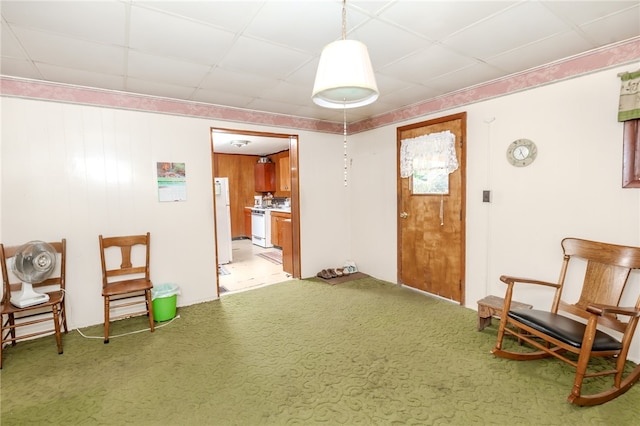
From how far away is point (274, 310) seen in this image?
342 cm

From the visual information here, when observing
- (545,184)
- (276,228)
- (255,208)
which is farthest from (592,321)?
(255,208)

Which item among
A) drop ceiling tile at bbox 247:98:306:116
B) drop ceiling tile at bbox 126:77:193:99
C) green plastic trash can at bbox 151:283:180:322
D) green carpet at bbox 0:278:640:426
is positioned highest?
drop ceiling tile at bbox 247:98:306:116

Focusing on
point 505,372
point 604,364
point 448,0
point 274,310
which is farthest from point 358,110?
point 604,364

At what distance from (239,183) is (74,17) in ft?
21.1

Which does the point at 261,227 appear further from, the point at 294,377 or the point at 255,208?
the point at 294,377

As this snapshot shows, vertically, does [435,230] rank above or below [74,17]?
below

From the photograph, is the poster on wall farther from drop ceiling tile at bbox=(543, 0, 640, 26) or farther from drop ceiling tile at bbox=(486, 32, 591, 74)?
drop ceiling tile at bbox=(543, 0, 640, 26)

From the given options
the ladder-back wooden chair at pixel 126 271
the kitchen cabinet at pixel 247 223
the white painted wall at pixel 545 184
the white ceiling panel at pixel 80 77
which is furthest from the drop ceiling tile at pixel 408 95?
the kitchen cabinet at pixel 247 223

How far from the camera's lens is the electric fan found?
249 cm

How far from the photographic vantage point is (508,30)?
2.06 meters

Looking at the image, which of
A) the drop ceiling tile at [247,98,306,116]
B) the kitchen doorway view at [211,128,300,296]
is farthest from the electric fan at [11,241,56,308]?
the drop ceiling tile at [247,98,306,116]

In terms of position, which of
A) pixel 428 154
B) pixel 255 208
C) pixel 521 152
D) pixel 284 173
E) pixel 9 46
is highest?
pixel 9 46

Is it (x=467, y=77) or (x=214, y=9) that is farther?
(x=467, y=77)

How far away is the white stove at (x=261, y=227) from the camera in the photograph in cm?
703
